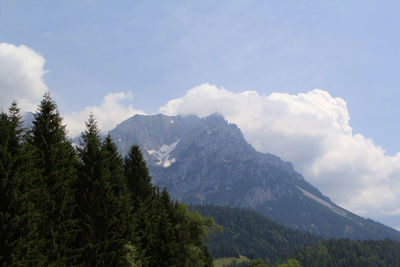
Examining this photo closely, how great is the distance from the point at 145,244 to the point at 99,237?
561 inches

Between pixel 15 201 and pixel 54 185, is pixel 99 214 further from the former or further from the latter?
pixel 15 201

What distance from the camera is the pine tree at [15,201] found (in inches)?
838

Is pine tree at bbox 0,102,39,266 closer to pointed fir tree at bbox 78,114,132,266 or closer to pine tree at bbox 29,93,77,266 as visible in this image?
pine tree at bbox 29,93,77,266

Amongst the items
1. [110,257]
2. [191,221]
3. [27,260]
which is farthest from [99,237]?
[191,221]

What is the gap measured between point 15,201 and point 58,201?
678 centimetres

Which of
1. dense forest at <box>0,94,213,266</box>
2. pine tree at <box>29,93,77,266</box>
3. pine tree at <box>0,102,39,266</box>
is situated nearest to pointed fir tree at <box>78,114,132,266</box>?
dense forest at <box>0,94,213,266</box>

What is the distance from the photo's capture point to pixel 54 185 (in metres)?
28.5

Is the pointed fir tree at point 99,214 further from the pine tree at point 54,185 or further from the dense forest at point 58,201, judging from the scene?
the pine tree at point 54,185

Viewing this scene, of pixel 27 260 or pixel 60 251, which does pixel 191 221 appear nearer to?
pixel 60 251

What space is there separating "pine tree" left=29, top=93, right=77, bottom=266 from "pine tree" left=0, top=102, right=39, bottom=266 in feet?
Result: 7.87

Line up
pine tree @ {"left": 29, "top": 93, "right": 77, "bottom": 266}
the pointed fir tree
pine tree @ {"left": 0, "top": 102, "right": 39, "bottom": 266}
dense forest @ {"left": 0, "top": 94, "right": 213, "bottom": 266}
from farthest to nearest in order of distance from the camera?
the pointed fir tree < pine tree @ {"left": 29, "top": 93, "right": 77, "bottom": 266} < dense forest @ {"left": 0, "top": 94, "right": 213, "bottom": 266} < pine tree @ {"left": 0, "top": 102, "right": 39, "bottom": 266}

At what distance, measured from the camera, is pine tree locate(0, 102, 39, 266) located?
21.3 m

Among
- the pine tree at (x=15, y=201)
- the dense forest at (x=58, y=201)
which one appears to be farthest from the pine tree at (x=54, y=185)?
the pine tree at (x=15, y=201)

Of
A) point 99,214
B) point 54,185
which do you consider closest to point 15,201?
point 54,185
